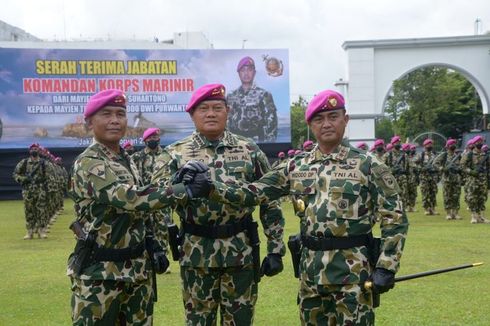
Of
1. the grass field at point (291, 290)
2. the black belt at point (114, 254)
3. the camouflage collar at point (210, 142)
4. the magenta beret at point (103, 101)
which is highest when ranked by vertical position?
the magenta beret at point (103, 101)

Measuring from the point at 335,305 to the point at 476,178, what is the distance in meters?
11.6

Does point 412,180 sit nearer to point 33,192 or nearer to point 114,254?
point 33,192

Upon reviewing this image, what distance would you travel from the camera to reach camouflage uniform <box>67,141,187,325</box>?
148 inches

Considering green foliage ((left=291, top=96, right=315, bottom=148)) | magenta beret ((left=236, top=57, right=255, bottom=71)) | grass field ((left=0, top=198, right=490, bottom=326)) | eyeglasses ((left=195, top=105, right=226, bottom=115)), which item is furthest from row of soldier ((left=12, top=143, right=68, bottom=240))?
green foliage ((left=291, top=96, right=315, bottom=148))


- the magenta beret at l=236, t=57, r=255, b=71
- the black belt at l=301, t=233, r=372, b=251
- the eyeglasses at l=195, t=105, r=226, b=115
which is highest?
the magenta beret at l=236, t=57, r=255, b=71

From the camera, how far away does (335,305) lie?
384 cm

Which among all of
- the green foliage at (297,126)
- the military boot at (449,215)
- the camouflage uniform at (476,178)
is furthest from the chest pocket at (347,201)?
the green foliage at (297,126)

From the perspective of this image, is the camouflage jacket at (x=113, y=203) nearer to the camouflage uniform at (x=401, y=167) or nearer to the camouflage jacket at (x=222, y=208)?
the camouflage jacket at (x=222, y=208)

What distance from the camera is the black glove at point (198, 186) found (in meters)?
3.66

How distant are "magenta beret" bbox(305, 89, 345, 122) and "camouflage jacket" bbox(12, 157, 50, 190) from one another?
10873 mm

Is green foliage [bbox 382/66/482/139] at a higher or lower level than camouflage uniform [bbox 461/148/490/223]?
higher

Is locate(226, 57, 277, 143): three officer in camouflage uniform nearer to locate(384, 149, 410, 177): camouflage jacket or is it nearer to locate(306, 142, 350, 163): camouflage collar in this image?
locate(384, 149, 410, 177): camouflage jacket

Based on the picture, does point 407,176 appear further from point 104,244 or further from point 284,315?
point 104,244

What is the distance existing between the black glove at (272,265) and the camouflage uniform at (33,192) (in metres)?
10.4
